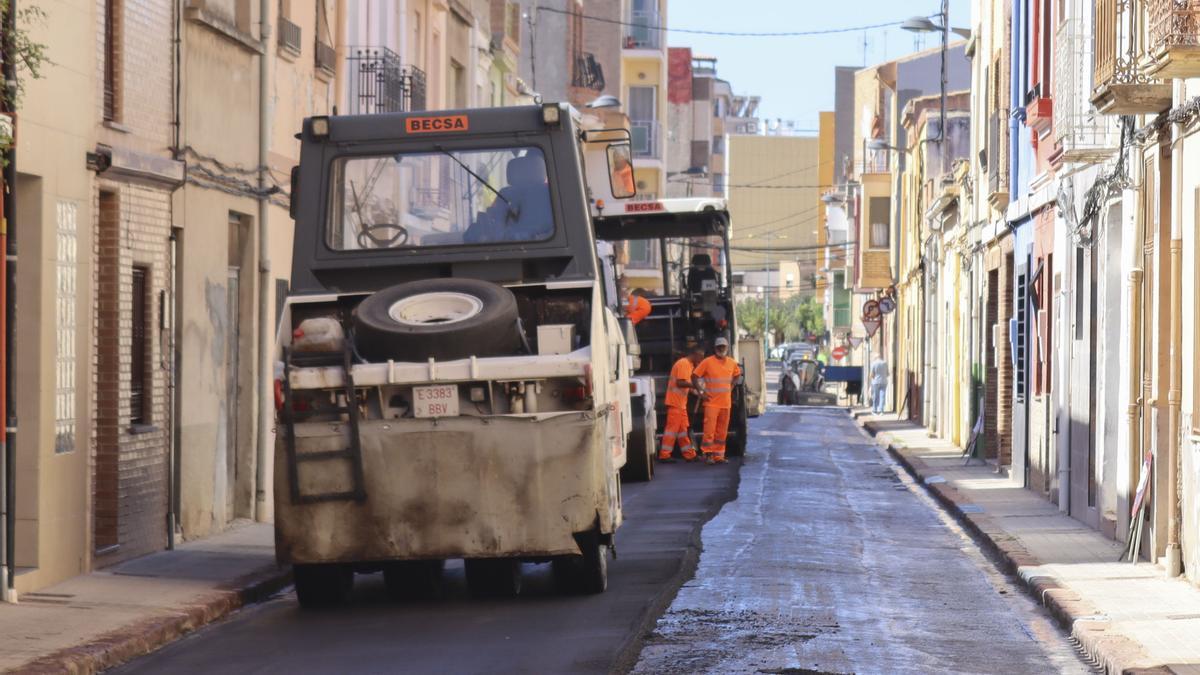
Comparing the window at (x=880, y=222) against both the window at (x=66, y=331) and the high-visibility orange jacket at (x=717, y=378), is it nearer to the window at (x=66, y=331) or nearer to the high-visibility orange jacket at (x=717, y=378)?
the high-visibility orange jacket at (x=717, y=378)

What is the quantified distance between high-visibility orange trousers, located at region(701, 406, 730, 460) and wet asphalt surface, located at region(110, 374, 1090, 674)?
966 centimetres

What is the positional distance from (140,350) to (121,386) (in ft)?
3.20

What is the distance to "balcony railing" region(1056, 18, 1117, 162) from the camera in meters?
17.1

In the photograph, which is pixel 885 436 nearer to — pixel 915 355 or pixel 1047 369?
pixel 915 355

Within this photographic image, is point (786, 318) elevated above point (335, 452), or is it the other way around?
point (786, 318)

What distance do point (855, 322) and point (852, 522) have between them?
70.9 meters

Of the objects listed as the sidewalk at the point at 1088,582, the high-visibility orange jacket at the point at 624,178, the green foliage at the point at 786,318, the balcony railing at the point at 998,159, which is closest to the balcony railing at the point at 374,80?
the balcony railing at the point at 998,159

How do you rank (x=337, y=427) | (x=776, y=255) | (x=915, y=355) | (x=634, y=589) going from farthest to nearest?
(x=776, y=255), (x=915, y=355), (x=634, y=589), (x=337, y=427)

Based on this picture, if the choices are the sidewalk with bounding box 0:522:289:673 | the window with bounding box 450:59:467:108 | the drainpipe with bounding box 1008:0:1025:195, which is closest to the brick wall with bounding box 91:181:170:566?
the sidewalk with bounding box 0:522:289:673

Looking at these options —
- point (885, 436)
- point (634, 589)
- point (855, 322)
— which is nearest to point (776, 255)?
point (855, 322)

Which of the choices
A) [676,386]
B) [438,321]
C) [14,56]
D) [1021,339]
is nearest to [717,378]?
[676,386]

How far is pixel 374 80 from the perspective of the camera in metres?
24.4

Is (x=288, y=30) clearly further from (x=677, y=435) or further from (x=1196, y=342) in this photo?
(x=677, y=435)

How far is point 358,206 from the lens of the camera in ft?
44.2
